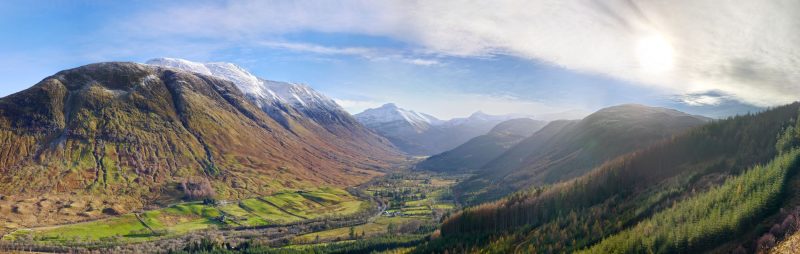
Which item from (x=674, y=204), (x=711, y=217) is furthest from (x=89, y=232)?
(x=711, y=217)

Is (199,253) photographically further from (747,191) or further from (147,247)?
(747,191)

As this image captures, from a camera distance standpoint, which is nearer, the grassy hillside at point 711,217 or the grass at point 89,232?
the grassy hillside at point 711,217

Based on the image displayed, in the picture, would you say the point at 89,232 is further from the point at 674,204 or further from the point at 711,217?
the point at 711,217

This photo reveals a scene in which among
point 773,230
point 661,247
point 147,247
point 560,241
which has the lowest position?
point 147,247

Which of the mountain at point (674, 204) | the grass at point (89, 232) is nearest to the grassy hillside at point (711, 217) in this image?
the mountain at point (674, 204)

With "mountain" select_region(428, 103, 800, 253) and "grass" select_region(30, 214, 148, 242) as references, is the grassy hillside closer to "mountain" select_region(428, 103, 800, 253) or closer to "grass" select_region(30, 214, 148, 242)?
"mountain" select_region(428, 103, 800, 253)

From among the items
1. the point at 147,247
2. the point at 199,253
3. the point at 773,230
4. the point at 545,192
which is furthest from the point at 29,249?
the point at 773,230

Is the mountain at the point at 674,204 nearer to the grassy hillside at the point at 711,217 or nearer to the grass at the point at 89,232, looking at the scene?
the grassy hillside at the point at 711,217

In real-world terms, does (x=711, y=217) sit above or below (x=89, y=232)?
above
